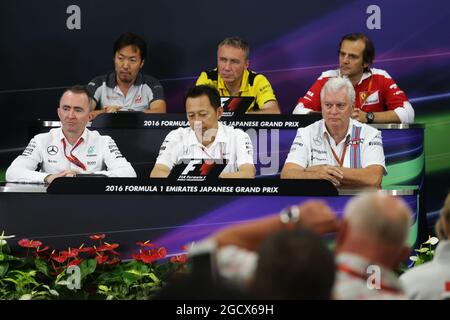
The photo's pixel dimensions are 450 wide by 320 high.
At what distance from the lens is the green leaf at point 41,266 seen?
3839 mm

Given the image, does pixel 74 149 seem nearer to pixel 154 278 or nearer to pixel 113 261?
pixel 113 261

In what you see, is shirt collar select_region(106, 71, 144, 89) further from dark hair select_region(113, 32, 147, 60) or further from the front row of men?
the front row of men

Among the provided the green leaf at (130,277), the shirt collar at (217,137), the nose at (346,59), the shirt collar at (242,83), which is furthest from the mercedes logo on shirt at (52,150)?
the nose at (346,59)

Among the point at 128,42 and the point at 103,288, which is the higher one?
the point at 128,42

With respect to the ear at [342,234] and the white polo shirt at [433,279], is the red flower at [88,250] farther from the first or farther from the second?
the ear at [342,234]

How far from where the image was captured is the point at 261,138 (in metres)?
5.41

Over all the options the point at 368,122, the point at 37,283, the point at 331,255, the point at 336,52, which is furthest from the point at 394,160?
the point at 331,255

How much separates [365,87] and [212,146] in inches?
54.3

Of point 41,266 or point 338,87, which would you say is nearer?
point 41,266

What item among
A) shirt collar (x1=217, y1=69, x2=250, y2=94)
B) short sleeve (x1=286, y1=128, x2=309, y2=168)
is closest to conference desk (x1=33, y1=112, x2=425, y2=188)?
short sleeve (x1=286, y1=128, x2=309, y2=168)

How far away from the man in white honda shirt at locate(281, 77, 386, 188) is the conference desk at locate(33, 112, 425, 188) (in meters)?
0.45

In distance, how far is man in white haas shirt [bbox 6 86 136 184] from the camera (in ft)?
15.9

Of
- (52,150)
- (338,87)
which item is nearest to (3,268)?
(52,150)

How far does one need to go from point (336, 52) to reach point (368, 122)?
4.59ft
